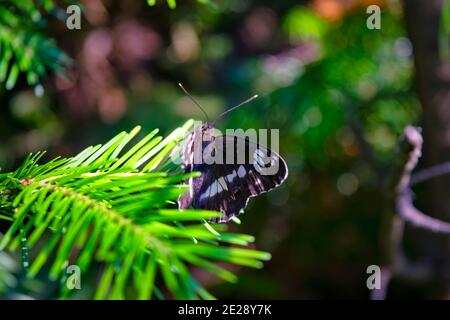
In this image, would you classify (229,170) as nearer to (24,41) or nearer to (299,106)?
(24,41)

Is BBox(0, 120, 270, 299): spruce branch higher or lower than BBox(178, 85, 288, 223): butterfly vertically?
lower

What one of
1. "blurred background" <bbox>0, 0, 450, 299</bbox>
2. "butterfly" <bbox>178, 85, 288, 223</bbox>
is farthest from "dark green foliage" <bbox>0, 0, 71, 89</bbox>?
"blurred background" <bbox>0, 0, 450, 299</bbox>

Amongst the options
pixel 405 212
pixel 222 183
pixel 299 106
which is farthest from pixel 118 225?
pixel 299 106

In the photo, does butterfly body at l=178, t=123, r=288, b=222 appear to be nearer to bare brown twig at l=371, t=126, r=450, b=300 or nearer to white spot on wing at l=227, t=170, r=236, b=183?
white spot on wing at l=227, t=170, r=236, b=183

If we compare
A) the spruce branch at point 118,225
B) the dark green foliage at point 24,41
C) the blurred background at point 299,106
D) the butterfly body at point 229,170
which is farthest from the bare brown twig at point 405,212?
the dark green foliage at point 24,41

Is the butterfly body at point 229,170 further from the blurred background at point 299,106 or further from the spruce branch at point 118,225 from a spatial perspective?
the blurred background at point 299,106

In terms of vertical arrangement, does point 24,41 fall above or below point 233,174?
above
